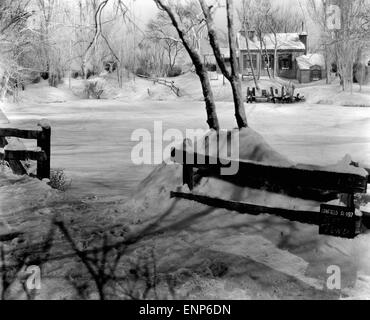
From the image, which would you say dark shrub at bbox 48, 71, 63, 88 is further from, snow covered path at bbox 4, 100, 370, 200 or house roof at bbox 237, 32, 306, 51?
snow covered path at bbox 4, 100, 370, 200

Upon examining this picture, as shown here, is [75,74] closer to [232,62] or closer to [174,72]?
[174,72]

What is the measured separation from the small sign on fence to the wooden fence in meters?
6.37

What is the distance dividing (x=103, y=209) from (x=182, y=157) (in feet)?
5.39

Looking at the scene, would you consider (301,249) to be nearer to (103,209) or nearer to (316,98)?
(103,209)

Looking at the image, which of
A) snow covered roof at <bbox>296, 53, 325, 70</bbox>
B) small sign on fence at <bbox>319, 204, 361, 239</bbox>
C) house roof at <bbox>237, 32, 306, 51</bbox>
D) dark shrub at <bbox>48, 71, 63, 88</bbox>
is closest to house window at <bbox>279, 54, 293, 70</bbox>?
house roof at <bbox>237, 32, 306, 51</bbox>

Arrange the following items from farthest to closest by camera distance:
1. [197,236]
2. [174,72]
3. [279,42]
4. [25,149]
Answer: [174,72] → [279,42] → [25,149] → [197,236]

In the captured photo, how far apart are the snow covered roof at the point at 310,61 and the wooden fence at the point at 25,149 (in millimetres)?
63760

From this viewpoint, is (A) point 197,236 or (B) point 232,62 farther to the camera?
(B) point 232,62

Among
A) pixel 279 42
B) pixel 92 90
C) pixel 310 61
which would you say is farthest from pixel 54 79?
pixel 310 61

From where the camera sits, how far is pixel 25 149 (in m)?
10.6

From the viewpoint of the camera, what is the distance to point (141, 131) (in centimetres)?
2641

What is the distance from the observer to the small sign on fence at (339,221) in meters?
5.43

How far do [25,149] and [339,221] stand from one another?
7311 mm
